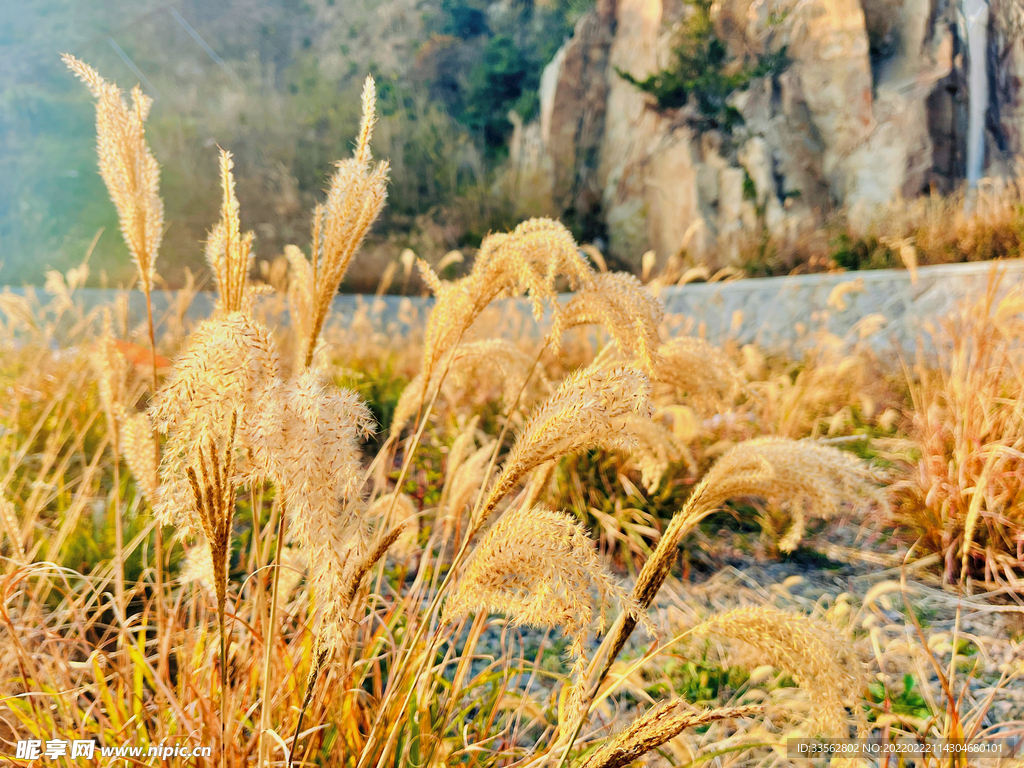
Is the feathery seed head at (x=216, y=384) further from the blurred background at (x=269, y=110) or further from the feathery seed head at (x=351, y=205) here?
the blurred background at (x=269, y=110)

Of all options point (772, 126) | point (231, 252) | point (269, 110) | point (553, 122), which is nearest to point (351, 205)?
point (231, 252)

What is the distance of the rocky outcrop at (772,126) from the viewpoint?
8531mm

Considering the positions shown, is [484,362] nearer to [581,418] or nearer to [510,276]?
[510,276]

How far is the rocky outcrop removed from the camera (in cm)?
853

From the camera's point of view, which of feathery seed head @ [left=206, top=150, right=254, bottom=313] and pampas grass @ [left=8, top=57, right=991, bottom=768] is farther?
feathery seed head @ [left=206, top=150, right=254, bottom=313]

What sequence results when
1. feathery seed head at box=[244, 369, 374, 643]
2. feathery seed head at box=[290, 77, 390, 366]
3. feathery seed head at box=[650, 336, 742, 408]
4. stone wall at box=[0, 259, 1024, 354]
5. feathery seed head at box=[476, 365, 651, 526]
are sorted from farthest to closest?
stone wall at box=[0, 259, 1024, 354]
feathery seed head at box=[650, 336, 742, 408]
feathery seed head at box=[290, 77, 390, 366]
feathery seed head at box=[476, 365, 651, 526]
feathery seed head at box=[244, 369, 374, 643]

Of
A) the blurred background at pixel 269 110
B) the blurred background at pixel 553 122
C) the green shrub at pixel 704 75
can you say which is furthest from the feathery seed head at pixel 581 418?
the green shrub at pixel 704 75

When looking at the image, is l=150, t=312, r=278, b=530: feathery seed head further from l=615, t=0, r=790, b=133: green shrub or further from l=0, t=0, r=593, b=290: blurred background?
l=615, t=0, r=790, b=133: green shrub

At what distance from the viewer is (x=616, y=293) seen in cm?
89

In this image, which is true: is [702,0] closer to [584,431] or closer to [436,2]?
[436,2]

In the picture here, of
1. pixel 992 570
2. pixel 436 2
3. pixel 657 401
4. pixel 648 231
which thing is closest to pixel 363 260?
pixel 648 231

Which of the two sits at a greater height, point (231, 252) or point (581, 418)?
point (231, 252)

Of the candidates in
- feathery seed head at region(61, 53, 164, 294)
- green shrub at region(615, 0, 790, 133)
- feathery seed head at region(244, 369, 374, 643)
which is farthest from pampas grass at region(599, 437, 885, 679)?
green shrub at region(615, 0, 790, 133)

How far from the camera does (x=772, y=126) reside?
946 cm
